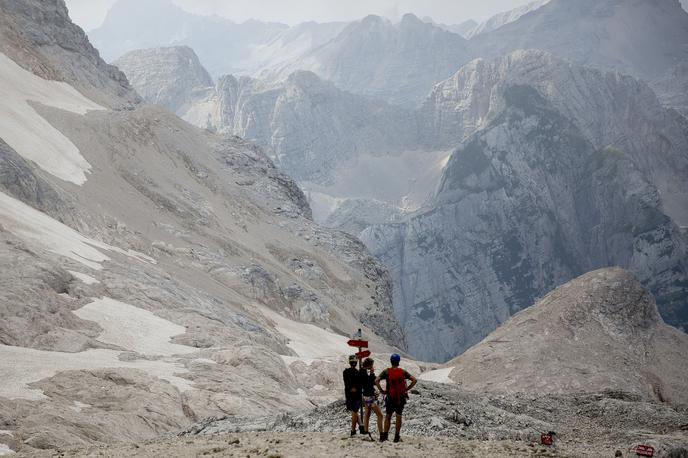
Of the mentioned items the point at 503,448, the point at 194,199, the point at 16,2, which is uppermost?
the point at 16,2

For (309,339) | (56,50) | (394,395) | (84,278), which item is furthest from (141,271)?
(56,50)

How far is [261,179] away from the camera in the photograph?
110 m

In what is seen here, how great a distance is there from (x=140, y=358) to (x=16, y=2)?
314ft

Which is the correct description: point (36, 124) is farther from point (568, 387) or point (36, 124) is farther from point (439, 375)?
point (568, 387)

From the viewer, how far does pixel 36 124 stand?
7625 cm

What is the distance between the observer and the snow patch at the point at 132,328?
124ft

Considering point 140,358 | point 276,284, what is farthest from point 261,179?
point 140,358

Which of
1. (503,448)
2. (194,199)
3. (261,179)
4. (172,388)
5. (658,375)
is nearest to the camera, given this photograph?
(503,448)

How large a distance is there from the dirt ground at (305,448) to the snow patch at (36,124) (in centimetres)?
5485

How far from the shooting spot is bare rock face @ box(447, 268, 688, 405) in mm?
54656

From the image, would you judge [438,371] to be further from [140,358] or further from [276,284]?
[140,358]

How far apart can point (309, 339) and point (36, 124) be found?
121 ft

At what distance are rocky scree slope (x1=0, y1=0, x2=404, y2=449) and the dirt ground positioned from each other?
3893 millimetres

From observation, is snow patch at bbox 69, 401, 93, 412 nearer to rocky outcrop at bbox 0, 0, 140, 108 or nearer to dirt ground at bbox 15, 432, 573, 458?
dirt ground at bbox 15, 432, 573, 458
